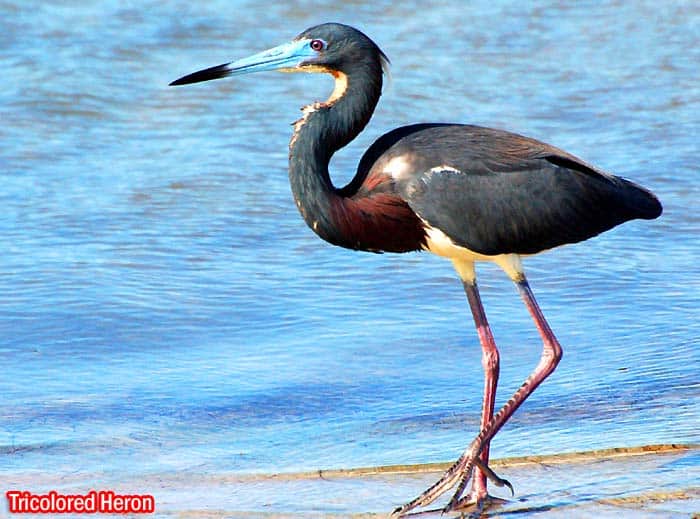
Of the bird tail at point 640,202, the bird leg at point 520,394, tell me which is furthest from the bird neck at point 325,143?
the bird tail at point 640,202

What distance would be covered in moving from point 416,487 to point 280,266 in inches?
125

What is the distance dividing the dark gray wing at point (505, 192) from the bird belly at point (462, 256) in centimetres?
4

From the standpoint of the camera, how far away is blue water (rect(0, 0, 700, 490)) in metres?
6.52

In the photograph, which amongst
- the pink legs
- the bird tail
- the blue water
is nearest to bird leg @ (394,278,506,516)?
the pink legs

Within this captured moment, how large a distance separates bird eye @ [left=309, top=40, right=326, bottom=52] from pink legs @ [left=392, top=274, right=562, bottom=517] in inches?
46.8

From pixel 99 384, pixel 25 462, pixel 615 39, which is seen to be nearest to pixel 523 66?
pixel 615 39

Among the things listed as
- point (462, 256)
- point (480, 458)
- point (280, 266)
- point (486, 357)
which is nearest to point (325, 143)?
point (462, 256)

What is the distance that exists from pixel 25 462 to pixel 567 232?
247 cm

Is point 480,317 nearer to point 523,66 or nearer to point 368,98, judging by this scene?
point 368,98

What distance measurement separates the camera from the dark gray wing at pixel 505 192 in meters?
5.97

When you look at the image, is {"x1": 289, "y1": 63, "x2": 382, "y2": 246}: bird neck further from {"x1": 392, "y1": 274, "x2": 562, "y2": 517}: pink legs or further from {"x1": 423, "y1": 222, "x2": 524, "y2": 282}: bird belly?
{"x1": 392, "y1": 274, "x2": 562, "y2": 517}: pink legs

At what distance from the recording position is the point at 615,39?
14.0 m

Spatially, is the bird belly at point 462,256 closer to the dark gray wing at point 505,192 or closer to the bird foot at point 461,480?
the dark gray wing at point 505,192

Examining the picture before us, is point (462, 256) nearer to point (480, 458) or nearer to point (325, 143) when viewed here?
point (325, 143)
